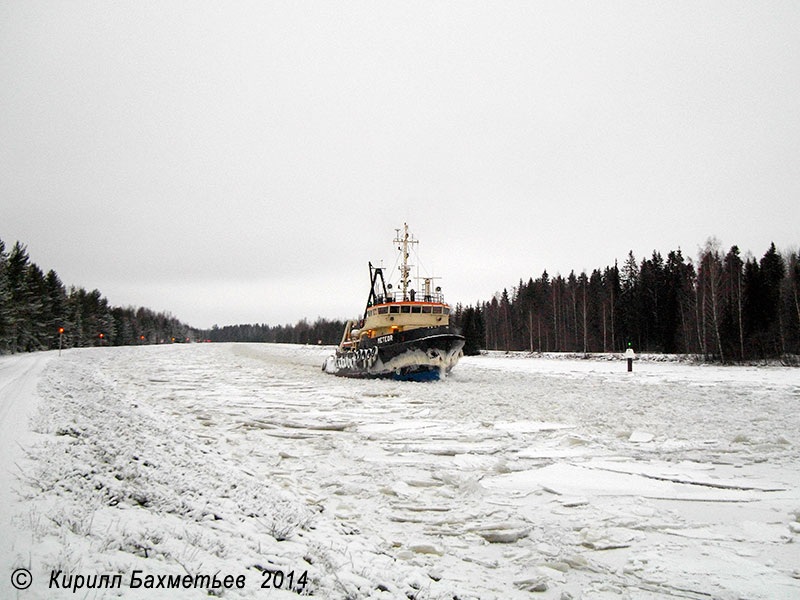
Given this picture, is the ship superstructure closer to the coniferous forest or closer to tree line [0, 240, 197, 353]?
the coniferous forest

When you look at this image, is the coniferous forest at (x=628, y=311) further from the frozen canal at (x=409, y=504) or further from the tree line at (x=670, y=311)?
the frozen canal at (x=409, y=504)

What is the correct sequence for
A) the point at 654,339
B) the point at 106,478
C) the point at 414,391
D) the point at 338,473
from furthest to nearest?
the point at 654,339 → the point at 414,391 → the point at 338,473 → the point at 106,478

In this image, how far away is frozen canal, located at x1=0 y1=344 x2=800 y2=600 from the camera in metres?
3.09

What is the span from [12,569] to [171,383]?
53.3 feet

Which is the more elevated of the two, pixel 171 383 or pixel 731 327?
pixel 731 327

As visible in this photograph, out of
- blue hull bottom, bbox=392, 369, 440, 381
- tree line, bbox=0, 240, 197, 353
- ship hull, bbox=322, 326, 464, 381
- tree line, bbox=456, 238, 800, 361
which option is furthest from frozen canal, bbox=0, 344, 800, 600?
tree line, bbox=0, 240, 197, 353

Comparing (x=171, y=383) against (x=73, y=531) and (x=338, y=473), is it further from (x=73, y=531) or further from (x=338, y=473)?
(x=73, y=531)

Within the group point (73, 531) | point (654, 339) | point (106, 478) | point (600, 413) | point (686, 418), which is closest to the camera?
point (73, 531)

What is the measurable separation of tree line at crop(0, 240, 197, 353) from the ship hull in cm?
3342

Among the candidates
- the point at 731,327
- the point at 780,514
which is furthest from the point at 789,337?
the point at 780,514

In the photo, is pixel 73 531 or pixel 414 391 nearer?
pixel 73 531

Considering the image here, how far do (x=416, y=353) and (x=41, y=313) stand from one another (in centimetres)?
5090

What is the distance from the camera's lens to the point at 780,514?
449cm

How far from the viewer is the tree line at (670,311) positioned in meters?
32.8
